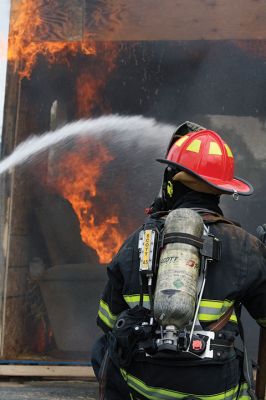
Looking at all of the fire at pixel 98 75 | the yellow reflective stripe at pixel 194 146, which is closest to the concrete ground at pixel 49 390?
the fire at pixel 98 75

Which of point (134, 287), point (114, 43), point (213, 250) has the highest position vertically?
point (114, 43)

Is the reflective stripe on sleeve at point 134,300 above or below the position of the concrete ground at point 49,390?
above

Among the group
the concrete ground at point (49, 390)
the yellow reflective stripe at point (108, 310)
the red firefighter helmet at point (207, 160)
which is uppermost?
the red firefighter helmet at point (207, 160)

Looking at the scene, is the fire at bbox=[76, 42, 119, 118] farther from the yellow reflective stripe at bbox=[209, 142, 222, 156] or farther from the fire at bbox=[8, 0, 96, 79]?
the yellow reflective stripe at bbox=[209, 142, 222, 156]

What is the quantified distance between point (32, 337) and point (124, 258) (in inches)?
135

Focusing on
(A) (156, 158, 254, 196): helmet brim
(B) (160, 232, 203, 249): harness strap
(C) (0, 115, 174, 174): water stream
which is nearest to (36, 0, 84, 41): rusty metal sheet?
(C) (0, 115, 174, 174): water stream

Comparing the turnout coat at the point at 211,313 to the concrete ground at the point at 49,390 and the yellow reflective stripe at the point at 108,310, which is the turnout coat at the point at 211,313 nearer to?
the yellow reflective stripe at the point at 108,310

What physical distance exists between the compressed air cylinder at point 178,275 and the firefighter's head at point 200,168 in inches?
9.3

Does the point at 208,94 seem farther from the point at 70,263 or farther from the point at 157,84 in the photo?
the point at 70,263

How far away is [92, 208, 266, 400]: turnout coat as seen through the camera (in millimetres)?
2166

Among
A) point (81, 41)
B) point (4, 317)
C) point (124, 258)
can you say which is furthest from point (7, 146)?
point (124, 258)

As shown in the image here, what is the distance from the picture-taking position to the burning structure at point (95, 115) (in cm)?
558

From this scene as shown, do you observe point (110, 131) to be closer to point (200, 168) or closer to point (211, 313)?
point (200, 168)

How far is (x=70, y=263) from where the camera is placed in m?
5.58
